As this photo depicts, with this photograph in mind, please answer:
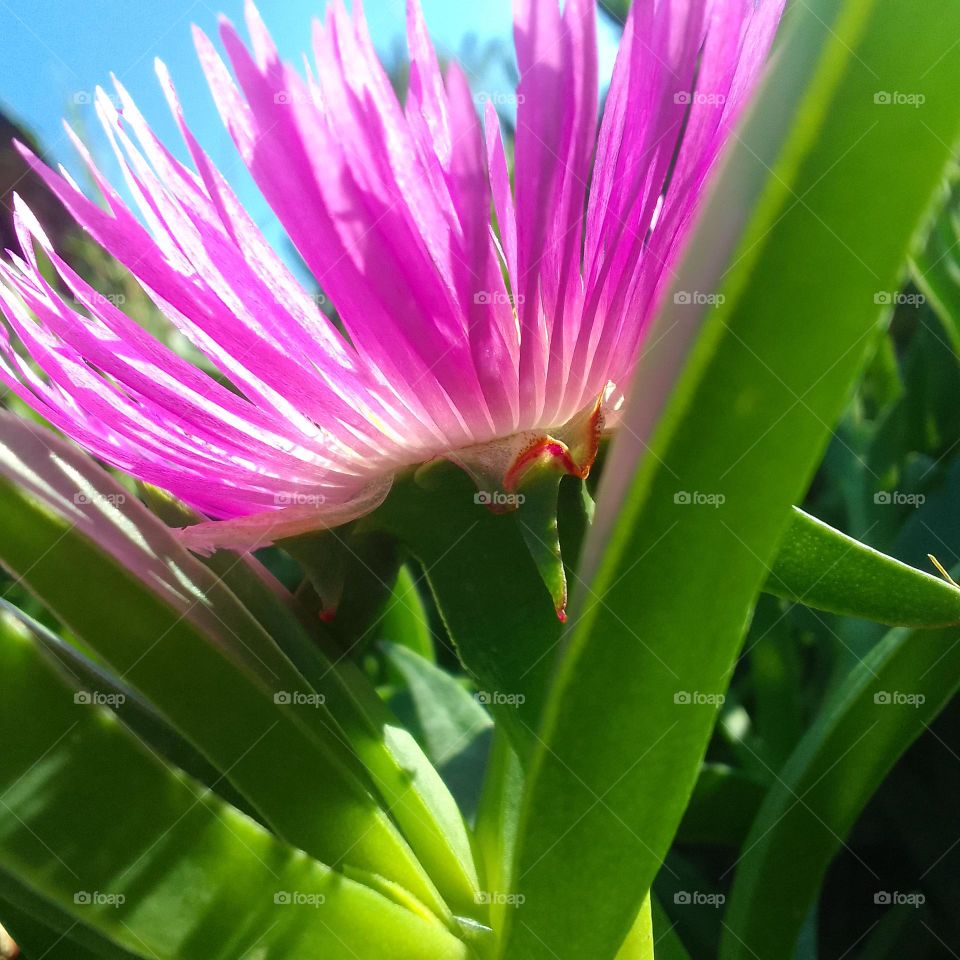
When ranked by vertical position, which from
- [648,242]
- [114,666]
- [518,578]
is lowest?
[114,666]

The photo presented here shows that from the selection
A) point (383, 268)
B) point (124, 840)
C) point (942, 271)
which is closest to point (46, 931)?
point (124, 840)

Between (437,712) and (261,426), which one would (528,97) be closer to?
(261,426)

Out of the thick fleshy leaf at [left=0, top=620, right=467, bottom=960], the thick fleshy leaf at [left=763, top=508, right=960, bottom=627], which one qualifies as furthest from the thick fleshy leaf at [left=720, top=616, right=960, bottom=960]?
the thick fleshy leaf at [left=0, top=620, right=467, bottom=960]

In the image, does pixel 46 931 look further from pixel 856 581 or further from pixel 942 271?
pixel 942 271

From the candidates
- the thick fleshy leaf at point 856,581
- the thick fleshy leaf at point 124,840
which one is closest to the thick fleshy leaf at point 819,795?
the thick fleshy leaf at point 856,581

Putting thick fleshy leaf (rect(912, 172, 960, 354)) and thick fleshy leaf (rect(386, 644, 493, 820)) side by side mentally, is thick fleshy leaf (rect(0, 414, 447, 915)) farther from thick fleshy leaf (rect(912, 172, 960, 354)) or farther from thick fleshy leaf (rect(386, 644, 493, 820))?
thick fleshy leaf (rect(912, 172, 960, 354))

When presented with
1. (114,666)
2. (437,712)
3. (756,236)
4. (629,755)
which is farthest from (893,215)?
(437,712)
